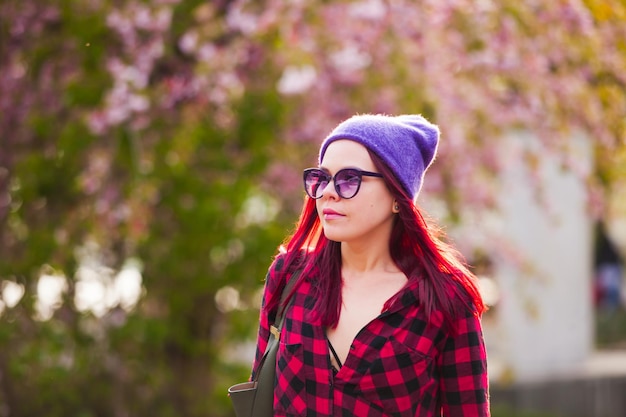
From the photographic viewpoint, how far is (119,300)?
6223 mm

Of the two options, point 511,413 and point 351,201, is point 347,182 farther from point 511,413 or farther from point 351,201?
point 511,413

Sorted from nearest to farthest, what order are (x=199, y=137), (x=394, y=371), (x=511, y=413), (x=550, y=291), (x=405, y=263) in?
1. (x=394, y=371)
2. (x=405, y=263)
3. (x=199, y=137)
4. (x=511, y=413)
5. (x=550, y=291)

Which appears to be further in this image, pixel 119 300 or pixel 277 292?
pixel 119 300

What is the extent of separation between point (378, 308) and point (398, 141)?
42 centimetres

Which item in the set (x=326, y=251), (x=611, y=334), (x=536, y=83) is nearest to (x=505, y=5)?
(x=536, y=83)

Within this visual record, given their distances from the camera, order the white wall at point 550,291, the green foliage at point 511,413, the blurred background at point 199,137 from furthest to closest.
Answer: the white wall at point 550,291 < the green foliage at point 511,413 < the blurred background at point 199,137

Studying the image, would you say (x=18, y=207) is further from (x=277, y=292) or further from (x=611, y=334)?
(x=611, y=334)

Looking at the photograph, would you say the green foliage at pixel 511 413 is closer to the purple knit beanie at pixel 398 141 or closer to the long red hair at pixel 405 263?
the long red hair at pixel 405 263

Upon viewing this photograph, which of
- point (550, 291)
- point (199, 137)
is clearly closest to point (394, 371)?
point (199, 137)

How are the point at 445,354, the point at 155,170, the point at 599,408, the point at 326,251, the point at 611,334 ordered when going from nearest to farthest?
the point at 445,354
the point at 326,251
the point at 155,170
the point at 599,408
the point at 611,334

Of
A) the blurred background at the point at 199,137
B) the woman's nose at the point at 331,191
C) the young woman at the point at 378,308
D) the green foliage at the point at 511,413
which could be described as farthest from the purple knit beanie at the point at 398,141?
the green foliage at the point at 511,413

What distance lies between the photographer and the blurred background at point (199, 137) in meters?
5.75

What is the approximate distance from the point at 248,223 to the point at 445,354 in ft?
12.5

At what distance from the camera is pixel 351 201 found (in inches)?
95.2
